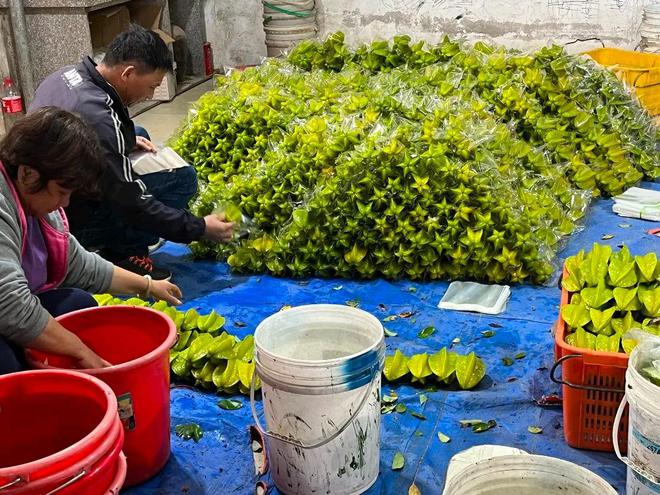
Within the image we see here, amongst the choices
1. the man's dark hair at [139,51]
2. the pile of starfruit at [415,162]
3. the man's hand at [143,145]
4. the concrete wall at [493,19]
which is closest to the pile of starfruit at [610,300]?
the pile of starfruit at [415,162]

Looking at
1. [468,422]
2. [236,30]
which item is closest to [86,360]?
[468,422]

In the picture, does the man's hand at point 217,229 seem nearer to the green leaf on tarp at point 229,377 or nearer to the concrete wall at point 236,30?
the green leaf on tarp at point 229,377

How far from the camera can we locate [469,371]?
2.88 meters

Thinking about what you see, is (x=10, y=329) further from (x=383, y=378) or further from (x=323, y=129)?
(x=323, y=129)

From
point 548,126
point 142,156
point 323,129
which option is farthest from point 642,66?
point 142,156

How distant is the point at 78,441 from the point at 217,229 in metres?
2.07

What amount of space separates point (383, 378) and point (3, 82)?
537 cm

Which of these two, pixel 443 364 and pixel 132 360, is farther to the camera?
pixel 443 364

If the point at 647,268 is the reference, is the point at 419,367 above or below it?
below

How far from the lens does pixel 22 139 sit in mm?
2184

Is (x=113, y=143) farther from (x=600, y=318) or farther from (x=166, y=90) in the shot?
(x=166, y=90)

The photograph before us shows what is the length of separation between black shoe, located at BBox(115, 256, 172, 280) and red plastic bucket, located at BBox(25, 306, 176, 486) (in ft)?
4.81

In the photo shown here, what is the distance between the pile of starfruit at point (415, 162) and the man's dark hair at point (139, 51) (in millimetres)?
753

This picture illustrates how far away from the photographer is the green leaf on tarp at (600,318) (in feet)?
8.32
